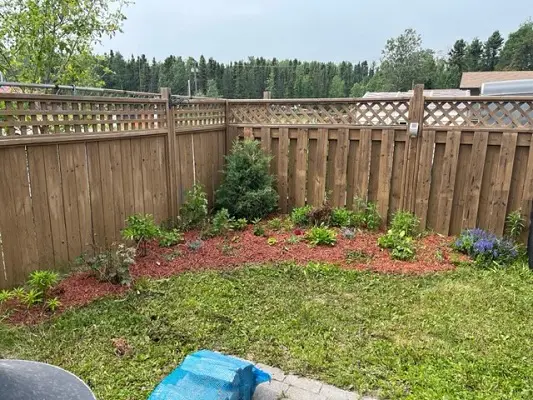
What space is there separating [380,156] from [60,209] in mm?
3818

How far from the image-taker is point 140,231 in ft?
13.6

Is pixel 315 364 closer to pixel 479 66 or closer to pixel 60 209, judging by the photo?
pixel 60 209

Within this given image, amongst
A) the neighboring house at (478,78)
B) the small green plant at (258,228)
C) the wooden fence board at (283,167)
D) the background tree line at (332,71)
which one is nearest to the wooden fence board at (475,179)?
the wooden fence board at (283,167)

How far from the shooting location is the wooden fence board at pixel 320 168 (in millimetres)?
5426

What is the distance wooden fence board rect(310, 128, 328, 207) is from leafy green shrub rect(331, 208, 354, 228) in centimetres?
35

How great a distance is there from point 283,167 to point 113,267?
297 cm

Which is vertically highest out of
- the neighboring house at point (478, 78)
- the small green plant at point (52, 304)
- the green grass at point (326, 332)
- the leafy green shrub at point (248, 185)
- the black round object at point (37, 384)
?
the neighboring house at point (478, 78)

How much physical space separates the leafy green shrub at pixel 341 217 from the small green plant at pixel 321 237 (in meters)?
0.44

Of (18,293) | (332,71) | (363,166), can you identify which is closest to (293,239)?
(363,166)

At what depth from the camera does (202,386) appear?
1889 millimetres

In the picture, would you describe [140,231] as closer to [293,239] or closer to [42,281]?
[42,281]

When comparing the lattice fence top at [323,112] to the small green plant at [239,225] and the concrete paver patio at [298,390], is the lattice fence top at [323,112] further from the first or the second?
the concrete paver patio at [298,390]

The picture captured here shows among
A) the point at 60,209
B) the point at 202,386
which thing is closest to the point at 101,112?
the point at 60,209

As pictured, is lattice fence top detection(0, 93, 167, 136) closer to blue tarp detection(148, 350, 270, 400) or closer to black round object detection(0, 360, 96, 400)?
blue tarp detection(148, 350, 270, 400)
